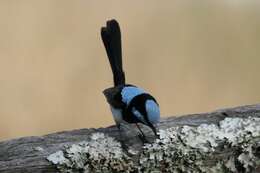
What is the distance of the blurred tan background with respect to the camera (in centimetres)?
328

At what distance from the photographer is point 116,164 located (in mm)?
1672

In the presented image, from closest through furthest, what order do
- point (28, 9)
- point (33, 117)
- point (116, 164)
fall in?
point (116, 164)
point (33, 117)
point (28, 9)

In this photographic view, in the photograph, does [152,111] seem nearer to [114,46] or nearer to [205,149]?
[205,149]

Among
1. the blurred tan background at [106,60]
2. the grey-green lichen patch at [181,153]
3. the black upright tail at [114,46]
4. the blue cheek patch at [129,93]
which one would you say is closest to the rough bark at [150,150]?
Result: the grey-green lichen patch at [181,153]

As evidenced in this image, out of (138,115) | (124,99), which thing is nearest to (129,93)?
(124,99)

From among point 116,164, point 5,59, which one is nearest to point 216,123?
point 116,164

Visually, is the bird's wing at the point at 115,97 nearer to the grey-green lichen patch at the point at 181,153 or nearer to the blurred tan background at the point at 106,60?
the grey-green lichen patch at the point at 181,153

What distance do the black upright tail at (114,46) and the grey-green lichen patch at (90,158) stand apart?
0.60 m

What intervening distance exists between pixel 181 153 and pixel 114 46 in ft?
2.15

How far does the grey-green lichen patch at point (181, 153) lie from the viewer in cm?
167

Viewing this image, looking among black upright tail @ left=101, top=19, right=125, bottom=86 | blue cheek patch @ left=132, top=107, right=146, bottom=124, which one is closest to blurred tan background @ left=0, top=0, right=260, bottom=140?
black upright tail @ left=101, top=19, right=125, bottom=86

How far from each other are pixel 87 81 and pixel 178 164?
65.4 inches

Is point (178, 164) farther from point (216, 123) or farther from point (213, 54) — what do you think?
point (213, 54)

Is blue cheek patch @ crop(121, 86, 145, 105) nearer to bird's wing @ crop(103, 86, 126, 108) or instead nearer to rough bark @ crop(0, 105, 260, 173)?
bird's wing @ crop(103, 86, 126, 108)
